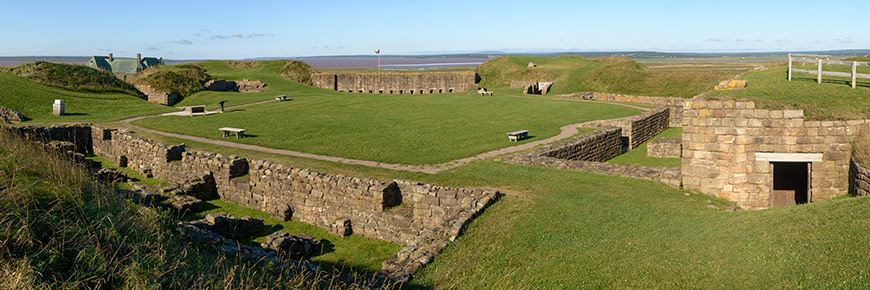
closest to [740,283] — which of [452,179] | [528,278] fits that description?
[528,278]

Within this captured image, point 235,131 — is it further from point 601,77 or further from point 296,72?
point 296,72

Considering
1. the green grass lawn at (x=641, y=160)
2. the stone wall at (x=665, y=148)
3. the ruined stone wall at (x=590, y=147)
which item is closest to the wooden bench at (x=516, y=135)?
the ruined stone wall at (x=590, y=147)

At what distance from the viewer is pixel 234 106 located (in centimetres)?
3866

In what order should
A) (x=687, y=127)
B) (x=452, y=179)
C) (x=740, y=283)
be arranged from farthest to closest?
(x=452, y=179), (x=687, y=127), (x=740, y=283)

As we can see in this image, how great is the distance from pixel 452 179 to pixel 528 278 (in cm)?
755

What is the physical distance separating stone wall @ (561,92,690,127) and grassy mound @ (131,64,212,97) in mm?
33001

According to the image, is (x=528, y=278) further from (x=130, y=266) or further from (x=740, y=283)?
(x=130, y=266)

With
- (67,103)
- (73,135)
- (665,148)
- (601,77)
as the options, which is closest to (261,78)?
(67,103)

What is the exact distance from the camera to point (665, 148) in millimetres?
22266

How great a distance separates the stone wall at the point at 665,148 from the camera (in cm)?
2189

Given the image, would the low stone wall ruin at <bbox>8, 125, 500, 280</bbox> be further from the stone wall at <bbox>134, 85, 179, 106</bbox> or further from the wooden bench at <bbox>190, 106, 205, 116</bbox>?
the stone wall at <bbox>134, 85, 179, 106</bbox>

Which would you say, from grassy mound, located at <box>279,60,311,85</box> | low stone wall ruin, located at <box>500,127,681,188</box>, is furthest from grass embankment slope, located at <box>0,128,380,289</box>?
grassy mound, located at <box>279,60,311,85</box>

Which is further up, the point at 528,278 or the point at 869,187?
the point at 869,187

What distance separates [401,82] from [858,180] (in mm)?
52748
